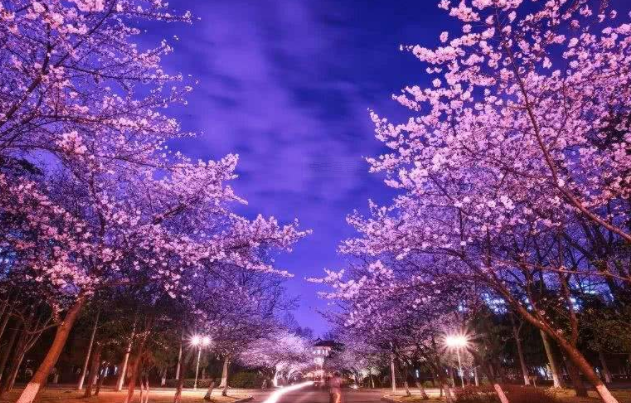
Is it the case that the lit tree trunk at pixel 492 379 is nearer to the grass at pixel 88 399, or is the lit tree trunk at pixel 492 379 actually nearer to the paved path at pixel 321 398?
the paved path at pixel 321 398

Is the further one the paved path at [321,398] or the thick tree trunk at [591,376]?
the paved path at [321,398]

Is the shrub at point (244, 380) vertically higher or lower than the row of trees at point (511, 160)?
lower

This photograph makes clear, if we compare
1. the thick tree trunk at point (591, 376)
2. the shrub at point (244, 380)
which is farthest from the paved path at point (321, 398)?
the thick tree trunk at point (591, 376)

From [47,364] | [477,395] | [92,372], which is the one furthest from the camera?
[92,372]

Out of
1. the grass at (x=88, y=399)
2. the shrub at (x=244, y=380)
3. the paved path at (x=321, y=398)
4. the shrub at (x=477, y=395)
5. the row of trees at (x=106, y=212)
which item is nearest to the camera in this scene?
the row of trees at (x=106, y=212)

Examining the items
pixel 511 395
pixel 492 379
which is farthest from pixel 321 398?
pixel 492 379

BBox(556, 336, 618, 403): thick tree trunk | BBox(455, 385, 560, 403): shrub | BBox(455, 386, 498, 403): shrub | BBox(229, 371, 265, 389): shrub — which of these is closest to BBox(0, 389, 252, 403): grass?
BBox(455, 386, 498, 403): shrub

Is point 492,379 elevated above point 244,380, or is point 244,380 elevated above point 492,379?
point 244,380

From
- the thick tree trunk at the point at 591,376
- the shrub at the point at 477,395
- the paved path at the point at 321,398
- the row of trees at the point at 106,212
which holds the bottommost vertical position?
the paved path at the point at 321,398

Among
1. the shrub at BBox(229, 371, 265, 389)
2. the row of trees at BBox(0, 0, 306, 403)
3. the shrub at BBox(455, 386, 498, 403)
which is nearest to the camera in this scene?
the row of trees at BBox(0, 0, 306, 403)

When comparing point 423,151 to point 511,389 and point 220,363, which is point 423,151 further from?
point 220,363

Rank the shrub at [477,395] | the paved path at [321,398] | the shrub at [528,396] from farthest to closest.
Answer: the paved path at [321,398]
the shrub at [477,395]
the shrub at [528,396]

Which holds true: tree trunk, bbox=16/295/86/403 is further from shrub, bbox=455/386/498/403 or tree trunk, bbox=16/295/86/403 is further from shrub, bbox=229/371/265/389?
shrub, bbox=229/371/265/389

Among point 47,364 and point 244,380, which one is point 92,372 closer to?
point 47,364
